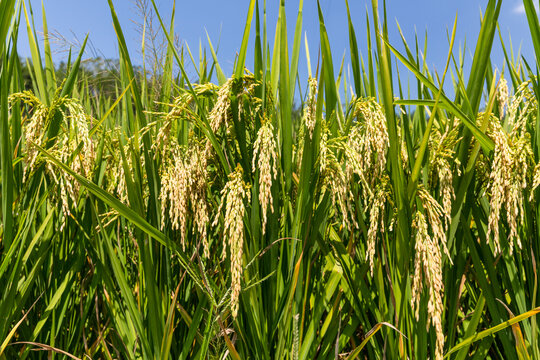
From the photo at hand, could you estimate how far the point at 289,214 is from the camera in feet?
4.33

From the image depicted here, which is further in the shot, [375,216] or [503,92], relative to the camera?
[503,92]

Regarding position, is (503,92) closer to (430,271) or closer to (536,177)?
(536,177)

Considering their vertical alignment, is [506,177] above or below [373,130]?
below

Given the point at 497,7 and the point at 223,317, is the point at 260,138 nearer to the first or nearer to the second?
the point at 223,317

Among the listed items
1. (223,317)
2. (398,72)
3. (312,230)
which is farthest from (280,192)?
(398,72)

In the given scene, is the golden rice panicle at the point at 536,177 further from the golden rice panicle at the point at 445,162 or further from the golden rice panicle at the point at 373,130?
the golden rice panicle at the point at 373,130

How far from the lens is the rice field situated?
117cm

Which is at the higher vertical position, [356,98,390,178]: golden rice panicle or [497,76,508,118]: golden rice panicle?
[497,76,508,118]: golden rice panicle

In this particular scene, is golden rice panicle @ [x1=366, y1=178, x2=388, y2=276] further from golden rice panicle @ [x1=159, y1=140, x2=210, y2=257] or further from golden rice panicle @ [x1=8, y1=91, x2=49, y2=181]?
golden rice panicle @ [x1=8, y1=91, x2=49, y2=181]

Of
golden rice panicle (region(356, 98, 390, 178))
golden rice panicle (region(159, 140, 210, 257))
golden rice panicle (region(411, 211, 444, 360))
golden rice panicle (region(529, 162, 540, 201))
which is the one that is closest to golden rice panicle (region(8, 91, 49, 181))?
golden rice panicle (region(159, 140, 210, 257))

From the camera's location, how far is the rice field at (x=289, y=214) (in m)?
1.17

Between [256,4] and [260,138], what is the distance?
449 millimetres

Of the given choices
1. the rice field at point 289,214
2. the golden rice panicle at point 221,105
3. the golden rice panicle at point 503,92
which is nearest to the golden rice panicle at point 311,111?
the rice field at point 289,214

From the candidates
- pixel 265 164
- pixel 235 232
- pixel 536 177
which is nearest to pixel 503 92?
pixel 536 177
